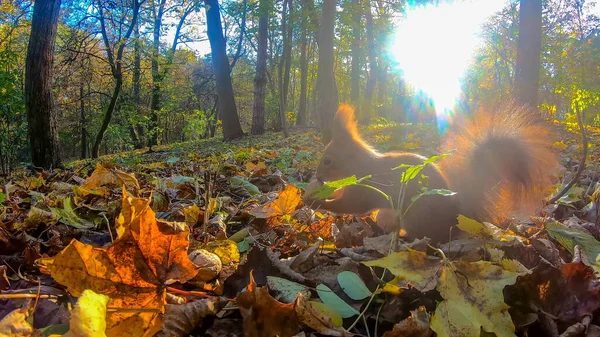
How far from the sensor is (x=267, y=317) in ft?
2.47

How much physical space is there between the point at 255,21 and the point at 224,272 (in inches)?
947

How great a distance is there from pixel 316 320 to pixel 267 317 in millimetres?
85

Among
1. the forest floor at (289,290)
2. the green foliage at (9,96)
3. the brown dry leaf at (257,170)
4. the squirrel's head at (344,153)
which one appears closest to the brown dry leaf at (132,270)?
the forest floor at (289,290)

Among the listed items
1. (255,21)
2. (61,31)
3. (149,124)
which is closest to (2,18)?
(61,31)

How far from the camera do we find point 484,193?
158 centimetres

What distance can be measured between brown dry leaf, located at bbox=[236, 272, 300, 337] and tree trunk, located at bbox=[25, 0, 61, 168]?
603cm

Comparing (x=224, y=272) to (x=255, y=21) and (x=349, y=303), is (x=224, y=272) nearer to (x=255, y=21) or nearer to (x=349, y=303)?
(x=349, y=303)

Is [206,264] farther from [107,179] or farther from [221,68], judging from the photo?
[221,68]

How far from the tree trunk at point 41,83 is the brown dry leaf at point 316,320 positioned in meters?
6.07

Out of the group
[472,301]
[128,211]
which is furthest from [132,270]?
[472,301]

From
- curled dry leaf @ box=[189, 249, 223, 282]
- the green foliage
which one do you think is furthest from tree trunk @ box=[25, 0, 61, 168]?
curled dry leaf @ box=[189, 249, 223, 282]

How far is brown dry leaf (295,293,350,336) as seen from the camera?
0.74m

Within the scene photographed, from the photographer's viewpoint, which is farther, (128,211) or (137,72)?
(137,72)

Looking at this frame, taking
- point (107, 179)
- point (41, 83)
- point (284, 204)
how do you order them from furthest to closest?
point (41, 83) → point (107, 179) → point (284, 204)
